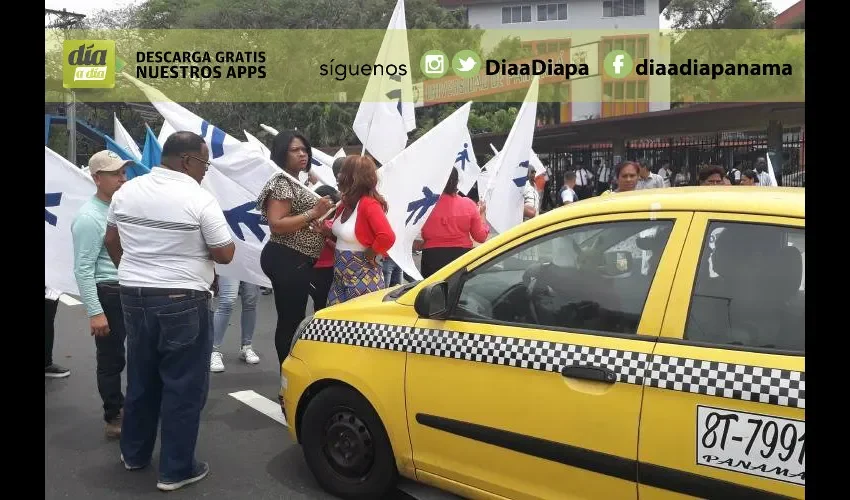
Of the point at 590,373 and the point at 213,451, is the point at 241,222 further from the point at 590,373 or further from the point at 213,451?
the point at 590,373

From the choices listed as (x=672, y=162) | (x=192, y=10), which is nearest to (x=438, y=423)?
(x=672, y=162)

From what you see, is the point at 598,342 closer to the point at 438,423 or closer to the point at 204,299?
the point at 438,423

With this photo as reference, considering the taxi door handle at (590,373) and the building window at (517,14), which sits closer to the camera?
the taxi door handle at (590,373)

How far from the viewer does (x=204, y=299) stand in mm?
3514

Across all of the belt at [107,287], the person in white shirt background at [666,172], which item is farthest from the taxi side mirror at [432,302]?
the person in white shirt background at [666,172]

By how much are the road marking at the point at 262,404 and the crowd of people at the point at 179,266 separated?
49cm

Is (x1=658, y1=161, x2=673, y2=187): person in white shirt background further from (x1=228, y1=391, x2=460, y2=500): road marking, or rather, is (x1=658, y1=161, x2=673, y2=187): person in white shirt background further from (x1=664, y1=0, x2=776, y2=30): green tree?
(x1=664, y1=0, x2=776, y2=30): green tree

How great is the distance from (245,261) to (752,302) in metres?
3.64

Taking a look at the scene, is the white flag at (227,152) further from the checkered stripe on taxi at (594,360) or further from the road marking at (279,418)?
the checkered stripe on taxi at (594,360)

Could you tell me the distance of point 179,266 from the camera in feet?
11.1

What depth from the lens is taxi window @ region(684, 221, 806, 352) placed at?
2314 mm

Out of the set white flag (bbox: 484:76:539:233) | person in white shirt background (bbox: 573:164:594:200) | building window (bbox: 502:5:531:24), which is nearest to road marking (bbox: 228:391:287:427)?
white flag (bbox: 484:76:539:233)

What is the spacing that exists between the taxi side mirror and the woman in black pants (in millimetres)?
1540

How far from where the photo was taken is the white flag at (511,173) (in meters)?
7.38
